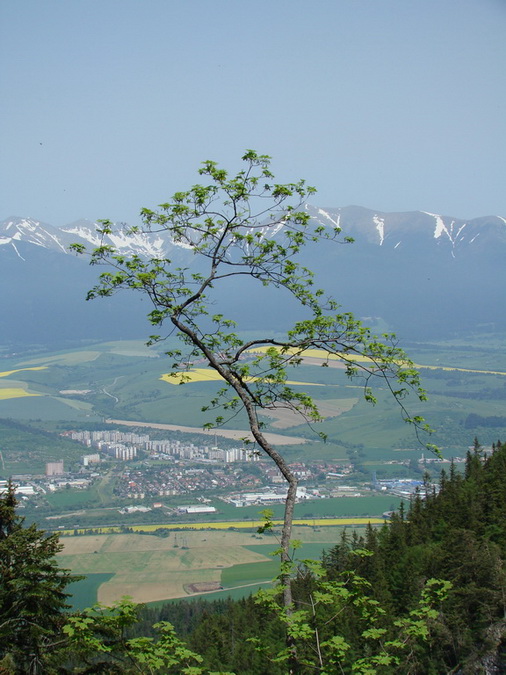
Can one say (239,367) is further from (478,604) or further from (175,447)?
(175,447)

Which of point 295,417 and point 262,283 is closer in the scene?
point 262,283

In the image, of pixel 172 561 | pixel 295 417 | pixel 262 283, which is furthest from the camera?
pixel 295 417

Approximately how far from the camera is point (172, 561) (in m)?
49.8

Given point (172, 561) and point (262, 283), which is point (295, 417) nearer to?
point (172, 561)

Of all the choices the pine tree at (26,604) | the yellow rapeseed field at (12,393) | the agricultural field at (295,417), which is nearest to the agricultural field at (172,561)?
the agricultural field at (295,417)

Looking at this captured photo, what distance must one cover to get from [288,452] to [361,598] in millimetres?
82254

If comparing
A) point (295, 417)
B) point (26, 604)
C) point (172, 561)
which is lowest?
point (172, 561)

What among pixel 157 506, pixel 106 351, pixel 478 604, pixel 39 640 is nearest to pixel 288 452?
pixel 157 506

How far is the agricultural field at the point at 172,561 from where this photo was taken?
1706 inches

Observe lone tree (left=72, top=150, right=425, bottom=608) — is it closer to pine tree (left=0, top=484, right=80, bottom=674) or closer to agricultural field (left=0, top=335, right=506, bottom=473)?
pine tree (left=0, top=484, right=80, bottom=674)

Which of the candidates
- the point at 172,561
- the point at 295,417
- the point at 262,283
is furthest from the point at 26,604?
the point at 295,417

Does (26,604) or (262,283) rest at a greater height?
(262,283)

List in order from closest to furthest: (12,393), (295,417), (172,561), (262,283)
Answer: (262,283), (172,561), (295,417), (12,393)

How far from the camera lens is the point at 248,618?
92.8 feet
